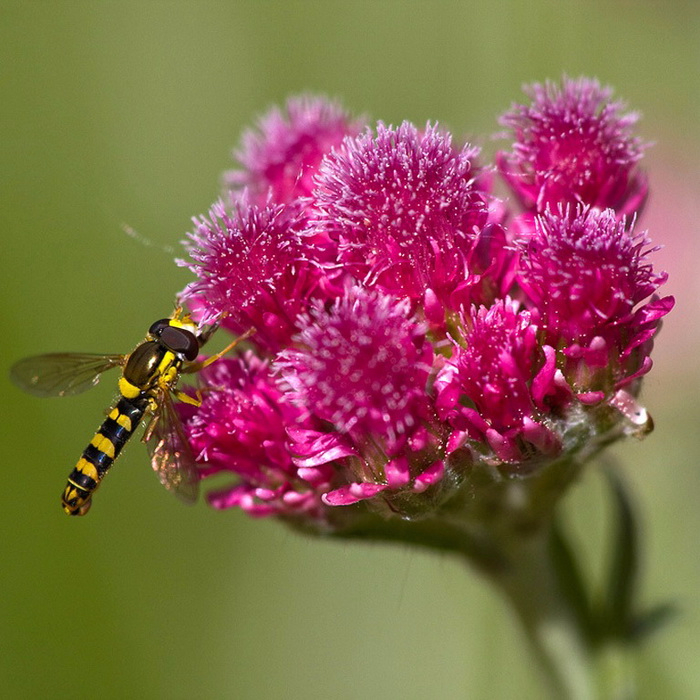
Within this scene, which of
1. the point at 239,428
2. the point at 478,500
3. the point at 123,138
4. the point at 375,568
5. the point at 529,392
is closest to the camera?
the point at 529,392

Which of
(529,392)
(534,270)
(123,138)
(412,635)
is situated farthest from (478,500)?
(123,138)

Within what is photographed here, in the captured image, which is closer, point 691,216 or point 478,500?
point 478,500

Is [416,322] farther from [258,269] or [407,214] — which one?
[258,269]

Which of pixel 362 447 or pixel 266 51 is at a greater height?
pixel 266 51

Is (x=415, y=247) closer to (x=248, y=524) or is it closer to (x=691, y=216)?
(x=691, y=216)

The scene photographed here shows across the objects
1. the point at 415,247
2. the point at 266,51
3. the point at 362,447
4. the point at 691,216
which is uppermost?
the point at 266,51

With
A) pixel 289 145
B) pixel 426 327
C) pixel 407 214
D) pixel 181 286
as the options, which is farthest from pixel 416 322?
pixel 181 286

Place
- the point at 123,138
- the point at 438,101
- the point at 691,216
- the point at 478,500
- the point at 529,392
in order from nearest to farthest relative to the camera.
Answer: the point at 529,392, the point at 478,500, the point at 691,216, the point at 123,138, the point at 438,101
